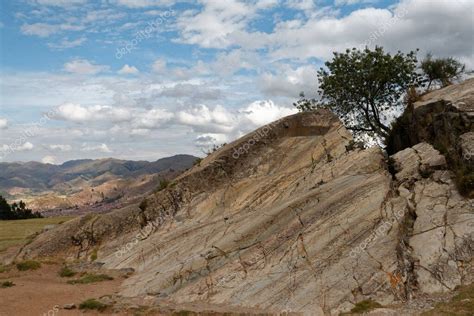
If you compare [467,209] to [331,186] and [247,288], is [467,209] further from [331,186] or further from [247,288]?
[247,288]

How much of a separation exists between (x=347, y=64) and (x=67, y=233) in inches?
1373

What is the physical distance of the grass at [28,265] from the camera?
99.1ft

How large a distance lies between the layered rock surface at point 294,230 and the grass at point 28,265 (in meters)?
3.44

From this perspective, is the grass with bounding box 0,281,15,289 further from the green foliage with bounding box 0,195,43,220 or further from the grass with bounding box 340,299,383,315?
the green foliage with bounding box 0,195,43,220

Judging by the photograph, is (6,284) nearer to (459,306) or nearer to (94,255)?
(94,255)

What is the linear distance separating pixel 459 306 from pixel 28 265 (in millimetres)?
26338

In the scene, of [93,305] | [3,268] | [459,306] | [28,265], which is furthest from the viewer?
[28,265]

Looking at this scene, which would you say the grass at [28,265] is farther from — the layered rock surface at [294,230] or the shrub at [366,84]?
the shrub at [366,84]

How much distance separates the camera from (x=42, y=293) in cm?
2388

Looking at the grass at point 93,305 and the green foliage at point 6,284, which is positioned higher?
the green foliage at point 6,284

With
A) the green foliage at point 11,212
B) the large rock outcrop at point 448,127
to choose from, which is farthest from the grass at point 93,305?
the green foliage at point 11,212

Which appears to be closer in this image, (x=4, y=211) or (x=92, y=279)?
(x=92, y=279)

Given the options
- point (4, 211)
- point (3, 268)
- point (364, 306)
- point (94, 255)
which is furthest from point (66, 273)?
point (4, 211)

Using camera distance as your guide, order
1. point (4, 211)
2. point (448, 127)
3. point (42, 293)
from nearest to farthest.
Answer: point (42, 293) < point (448, 127) < point (4, 211)
